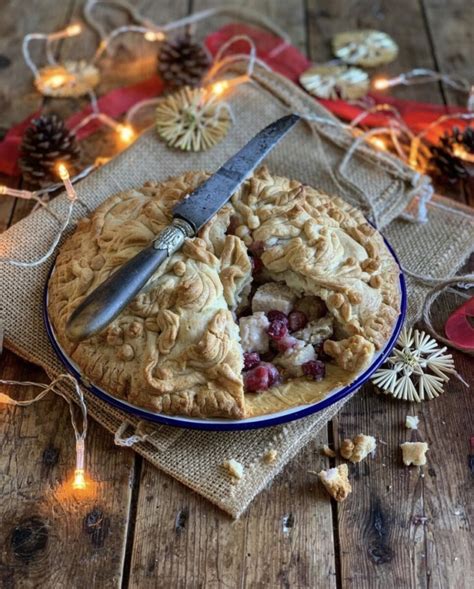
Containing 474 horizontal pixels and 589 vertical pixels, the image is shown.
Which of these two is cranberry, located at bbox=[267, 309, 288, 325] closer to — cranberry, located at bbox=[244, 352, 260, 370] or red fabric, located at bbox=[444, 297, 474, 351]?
cranberry, located at bbox=[244, 352, 260, 370]

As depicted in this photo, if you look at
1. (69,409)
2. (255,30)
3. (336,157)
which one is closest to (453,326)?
(336,157)

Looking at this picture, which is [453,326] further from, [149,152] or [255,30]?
[255,30]

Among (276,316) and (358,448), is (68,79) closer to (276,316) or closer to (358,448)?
(276,316)

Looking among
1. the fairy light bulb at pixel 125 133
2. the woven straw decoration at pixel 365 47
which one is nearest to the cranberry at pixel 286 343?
the fairy light bulb at pixel 125 133

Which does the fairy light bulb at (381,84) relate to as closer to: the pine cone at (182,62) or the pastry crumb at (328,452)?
the pine cone at (182,62)

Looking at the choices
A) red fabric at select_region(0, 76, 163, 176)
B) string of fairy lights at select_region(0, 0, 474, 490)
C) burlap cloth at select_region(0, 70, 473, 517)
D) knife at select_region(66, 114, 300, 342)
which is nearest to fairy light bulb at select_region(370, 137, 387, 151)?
string of fairy lights at select_region(0, 0, 474, 490)
